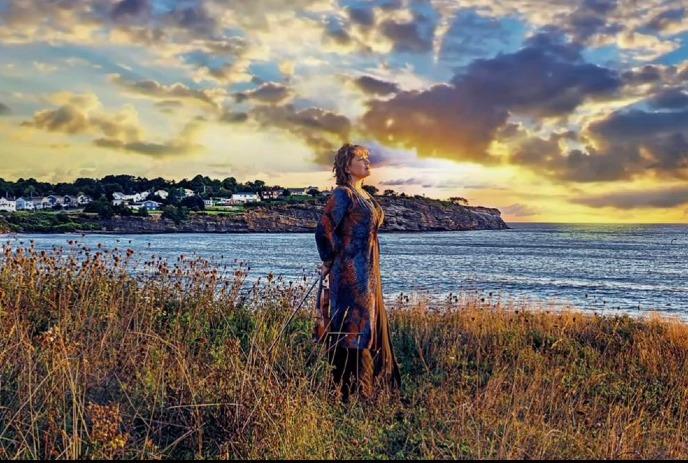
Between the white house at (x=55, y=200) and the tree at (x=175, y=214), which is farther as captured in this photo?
the white house at (x=55, y=200)

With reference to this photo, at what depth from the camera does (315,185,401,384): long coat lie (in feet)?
20.2

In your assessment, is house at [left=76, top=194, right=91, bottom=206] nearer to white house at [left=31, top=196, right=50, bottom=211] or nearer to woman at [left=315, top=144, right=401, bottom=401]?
white house at [left=31, top=196, right=50, bottom=211]

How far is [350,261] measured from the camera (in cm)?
619

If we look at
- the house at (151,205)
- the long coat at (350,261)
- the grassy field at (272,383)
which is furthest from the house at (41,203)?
the long coat at (350,261)

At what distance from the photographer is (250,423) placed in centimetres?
466

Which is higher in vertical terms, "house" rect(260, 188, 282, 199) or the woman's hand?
"house" rect(260, 188, 282, 199)

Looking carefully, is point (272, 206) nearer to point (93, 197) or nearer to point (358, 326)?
point (93, 197)

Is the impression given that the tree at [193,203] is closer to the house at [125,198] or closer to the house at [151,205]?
the house at [151,205]

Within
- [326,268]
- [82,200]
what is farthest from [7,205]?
[326,268]

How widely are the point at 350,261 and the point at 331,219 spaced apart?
1.53 ft

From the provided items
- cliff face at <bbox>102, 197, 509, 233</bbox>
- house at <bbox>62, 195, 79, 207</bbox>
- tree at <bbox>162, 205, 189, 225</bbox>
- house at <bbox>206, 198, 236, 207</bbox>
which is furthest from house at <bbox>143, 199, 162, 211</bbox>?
cliff face at <bbox>102, 197, 509, 233</bbox>

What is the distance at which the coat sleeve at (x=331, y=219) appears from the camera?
612 centimetres

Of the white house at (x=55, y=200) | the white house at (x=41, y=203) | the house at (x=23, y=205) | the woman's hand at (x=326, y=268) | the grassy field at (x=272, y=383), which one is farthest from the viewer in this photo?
the white house at (x=55, y=200)

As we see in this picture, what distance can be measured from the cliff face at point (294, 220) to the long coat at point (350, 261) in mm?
117646
